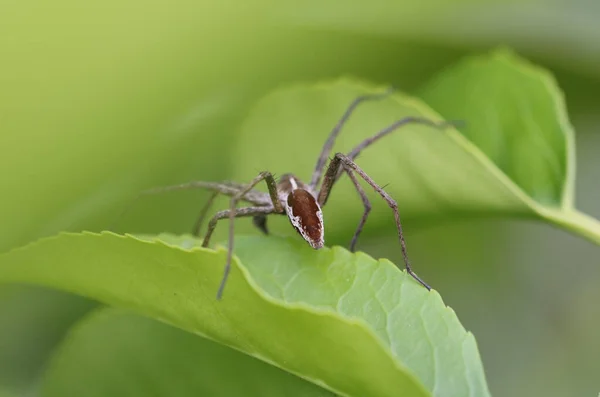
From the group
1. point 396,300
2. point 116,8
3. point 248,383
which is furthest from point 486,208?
point 116,8

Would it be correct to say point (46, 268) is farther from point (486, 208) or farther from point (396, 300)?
point (486, 208)

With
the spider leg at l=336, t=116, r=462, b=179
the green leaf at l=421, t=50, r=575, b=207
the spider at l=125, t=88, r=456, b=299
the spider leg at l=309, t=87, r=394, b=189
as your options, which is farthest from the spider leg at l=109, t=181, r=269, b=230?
the green leaf at l=421, t=50, r=575, b=207

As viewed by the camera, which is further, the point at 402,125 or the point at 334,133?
the point at 334,133

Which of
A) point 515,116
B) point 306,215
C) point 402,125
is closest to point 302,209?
point 306,215

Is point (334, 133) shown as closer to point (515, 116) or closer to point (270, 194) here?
point (270, 194)

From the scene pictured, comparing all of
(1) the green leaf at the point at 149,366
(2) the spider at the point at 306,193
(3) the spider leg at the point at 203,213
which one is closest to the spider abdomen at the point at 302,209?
(2) the spider at the point at 306,193
